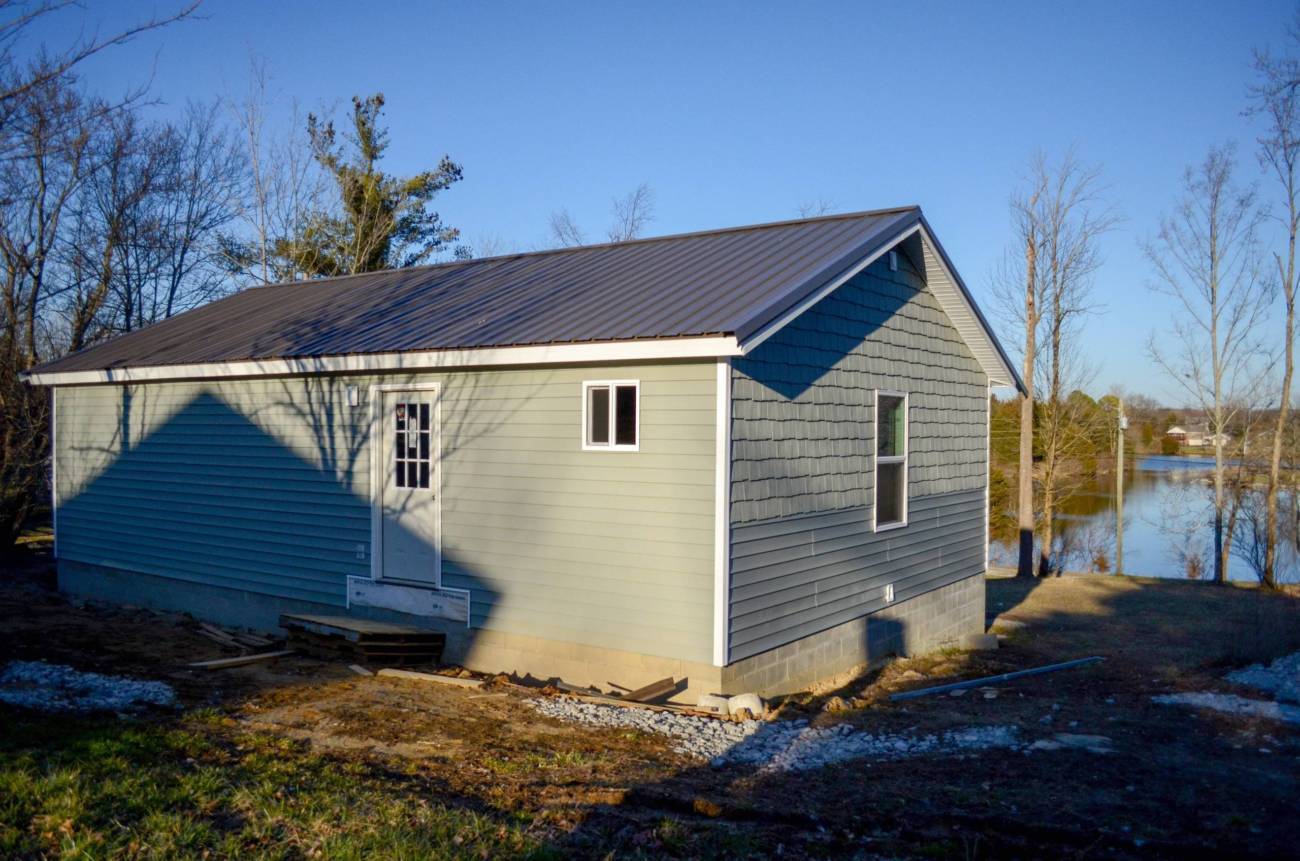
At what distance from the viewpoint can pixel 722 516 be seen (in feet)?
25.4

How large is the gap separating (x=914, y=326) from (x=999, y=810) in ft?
21.9

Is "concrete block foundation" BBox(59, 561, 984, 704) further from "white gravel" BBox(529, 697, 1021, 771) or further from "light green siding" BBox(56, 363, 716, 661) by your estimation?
"white gravel" BBox(529, 697, 1021, 771)

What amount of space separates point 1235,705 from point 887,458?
388cm

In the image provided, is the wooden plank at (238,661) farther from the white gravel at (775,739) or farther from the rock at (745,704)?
the rock at (745,704)

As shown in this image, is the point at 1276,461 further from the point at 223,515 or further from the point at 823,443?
the point at 223,515

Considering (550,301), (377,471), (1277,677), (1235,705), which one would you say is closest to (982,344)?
(1277,677)

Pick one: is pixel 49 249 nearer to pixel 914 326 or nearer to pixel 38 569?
pixel 38 569

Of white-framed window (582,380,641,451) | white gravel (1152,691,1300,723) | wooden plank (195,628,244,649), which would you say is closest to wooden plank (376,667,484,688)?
wooden plank (195,628,244,649)

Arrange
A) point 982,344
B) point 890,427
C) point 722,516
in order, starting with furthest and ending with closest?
point 982,344 → point 890,427 → point 722,516

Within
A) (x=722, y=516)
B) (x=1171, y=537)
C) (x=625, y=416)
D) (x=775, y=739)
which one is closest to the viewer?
(x=775, y=739)

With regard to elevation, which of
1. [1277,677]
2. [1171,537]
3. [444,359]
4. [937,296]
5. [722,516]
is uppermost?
[937,296]

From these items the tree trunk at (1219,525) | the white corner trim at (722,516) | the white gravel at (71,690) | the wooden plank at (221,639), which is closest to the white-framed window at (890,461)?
the white corner trim at (722,516)

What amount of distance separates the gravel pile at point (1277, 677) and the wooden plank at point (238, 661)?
8.80 metres

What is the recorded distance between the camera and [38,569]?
14.9 meters
